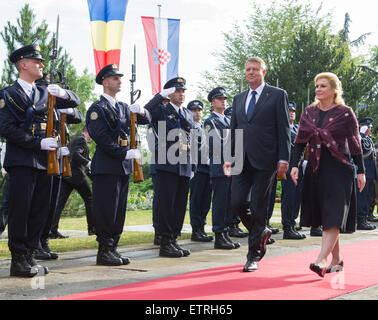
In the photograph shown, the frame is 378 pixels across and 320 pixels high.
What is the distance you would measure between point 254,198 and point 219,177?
2328 mm

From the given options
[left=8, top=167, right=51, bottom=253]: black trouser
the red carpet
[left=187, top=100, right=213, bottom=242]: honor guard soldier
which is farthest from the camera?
[left=187, top=100, right=213, bottom=242]: honor guard soldier

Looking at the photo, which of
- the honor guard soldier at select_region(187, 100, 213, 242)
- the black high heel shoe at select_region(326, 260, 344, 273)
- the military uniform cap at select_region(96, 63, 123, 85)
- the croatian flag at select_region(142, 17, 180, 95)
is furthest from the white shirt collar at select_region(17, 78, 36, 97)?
the croatian flag at select_region(142, 17, 180, 95)

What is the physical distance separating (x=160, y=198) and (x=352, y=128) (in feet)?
8.21

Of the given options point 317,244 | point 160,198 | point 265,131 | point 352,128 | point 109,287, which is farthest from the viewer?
point 317,244

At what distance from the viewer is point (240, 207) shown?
6000 mm

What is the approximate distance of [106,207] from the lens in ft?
20.3

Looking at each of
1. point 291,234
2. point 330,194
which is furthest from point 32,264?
point 291,234

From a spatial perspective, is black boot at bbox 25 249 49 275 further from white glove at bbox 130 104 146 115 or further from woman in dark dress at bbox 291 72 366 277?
woman in dark dress at bbox 291 72 366 277

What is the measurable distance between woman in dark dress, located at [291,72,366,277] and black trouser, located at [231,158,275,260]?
348mm

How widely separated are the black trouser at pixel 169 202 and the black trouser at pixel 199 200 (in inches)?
66.7

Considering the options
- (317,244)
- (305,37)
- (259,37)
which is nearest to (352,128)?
(317,244)

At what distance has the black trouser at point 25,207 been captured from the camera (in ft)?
17.7

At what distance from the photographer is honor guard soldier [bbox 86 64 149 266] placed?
6.14m
